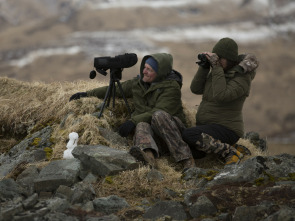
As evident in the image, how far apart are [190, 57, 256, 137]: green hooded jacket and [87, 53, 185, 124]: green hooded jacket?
1.36ft

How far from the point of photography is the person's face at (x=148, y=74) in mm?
8656

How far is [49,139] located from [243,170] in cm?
376

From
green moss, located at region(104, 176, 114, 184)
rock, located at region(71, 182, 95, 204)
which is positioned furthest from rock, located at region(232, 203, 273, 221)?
green moss, located at region(104, 176, 114, 184)

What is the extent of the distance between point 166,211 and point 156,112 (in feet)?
8.85

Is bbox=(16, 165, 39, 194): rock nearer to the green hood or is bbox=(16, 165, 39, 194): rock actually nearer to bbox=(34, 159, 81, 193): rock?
bbox=(34, 159, 81, 193): rock

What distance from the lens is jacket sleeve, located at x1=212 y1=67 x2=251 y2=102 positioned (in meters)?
8.21

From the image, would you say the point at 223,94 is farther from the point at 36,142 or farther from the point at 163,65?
the point at 36,142

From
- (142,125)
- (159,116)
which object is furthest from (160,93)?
(142,125)

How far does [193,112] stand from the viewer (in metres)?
10.8

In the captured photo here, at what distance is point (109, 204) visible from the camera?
19.8 feet

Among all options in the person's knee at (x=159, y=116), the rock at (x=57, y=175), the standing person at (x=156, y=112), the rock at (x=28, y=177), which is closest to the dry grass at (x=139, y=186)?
the rock at (x=57, y=175)

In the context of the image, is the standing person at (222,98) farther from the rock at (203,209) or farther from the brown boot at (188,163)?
the rock at (203,209)

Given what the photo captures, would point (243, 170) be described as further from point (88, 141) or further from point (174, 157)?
point (88, 141)

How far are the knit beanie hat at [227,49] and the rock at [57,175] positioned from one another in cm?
333
